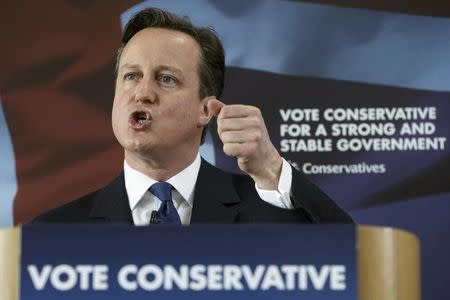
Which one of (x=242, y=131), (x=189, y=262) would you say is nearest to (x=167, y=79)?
(x=242, y=131)

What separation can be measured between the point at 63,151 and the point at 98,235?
1954mm

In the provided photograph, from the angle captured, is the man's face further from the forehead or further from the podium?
the podium

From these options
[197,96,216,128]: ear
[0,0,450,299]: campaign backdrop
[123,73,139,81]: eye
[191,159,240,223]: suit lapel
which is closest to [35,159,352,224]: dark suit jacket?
[191,159,240,223]: suit lapel

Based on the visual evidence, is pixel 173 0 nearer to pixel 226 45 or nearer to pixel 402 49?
pixel 226 45

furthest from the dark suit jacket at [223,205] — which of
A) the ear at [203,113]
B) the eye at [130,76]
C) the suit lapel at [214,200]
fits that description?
the eye at [130,76]

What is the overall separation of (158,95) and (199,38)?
18 centimetres

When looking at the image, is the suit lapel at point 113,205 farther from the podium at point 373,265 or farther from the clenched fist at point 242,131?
the podium at point 373,265

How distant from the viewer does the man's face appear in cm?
196

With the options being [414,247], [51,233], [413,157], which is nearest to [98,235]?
[51,233]

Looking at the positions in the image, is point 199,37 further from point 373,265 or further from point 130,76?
point 373,265

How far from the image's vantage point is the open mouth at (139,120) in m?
1.95

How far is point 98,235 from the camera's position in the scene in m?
0.84

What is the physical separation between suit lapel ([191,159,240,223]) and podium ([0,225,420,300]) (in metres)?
1.02

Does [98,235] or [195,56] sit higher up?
[195,56]
